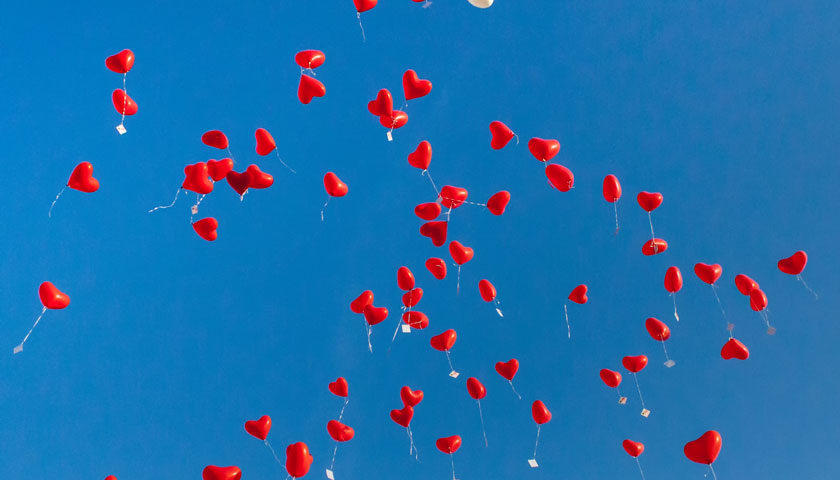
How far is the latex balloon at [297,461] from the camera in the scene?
4578 millimetres

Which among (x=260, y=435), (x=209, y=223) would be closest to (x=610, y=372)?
(x=260, y=435)

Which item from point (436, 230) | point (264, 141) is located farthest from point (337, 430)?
point (264, 141)

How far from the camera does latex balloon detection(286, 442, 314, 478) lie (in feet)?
15.0

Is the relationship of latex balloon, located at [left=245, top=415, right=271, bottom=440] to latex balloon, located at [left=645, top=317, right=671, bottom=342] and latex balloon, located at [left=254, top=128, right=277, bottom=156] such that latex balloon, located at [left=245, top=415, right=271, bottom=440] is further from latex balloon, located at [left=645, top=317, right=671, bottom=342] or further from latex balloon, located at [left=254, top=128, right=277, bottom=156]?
latex balloon, located at [left=645, top=317, right=671, bottom=342]

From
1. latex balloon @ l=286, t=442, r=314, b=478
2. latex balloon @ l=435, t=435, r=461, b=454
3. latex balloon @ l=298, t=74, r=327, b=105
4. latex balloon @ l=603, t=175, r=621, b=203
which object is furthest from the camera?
latex balloon @ l=435, t=435, r=461, b=454

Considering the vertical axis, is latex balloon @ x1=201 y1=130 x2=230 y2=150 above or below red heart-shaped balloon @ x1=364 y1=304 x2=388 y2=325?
above

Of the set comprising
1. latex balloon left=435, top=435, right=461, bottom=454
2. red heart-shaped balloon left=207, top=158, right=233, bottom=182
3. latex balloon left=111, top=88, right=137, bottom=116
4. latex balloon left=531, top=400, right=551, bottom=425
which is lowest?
latex balloon left=435, top=435, right=461, bottom=454

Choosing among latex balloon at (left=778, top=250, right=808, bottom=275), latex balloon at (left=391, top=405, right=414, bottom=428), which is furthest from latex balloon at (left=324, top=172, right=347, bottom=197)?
latex balloon at (left=778, top=250, right=808, bottom=275)

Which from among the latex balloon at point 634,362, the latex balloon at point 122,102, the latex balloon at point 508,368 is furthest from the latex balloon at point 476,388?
the latex balloon at point 122,102

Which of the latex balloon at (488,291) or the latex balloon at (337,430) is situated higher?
the latex balloon at (488,291)

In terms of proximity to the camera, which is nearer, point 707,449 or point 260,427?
point 707,449

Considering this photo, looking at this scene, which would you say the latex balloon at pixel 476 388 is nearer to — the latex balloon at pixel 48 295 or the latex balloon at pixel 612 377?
the latex balloon at pixel 612 377

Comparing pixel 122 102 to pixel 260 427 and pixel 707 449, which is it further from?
pixel 707 449

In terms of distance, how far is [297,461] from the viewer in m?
4.59
